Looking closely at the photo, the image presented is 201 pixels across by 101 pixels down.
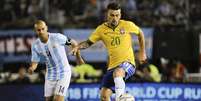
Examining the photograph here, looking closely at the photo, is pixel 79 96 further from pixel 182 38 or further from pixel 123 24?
pixel 182 38

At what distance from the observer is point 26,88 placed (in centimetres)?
1761

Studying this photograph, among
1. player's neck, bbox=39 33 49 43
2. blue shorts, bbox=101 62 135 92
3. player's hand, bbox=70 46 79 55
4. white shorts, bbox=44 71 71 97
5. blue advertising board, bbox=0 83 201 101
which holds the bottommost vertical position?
blue advertising board, bbox=0 83 201 101

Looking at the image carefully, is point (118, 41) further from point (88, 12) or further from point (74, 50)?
point (88, 12)

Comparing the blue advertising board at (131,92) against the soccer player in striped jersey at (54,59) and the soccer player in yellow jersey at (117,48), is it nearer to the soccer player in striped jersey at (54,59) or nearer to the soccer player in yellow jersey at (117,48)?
the soccer player in striped jersey at (54,59)

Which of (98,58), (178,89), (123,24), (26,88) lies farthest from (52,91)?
(98,58)

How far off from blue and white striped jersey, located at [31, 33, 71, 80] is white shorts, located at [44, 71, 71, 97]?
8 centimetres

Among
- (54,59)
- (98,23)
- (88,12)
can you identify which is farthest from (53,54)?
(88,12)

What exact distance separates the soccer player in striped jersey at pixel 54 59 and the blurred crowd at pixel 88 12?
9.07 meters

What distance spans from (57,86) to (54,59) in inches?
22.2

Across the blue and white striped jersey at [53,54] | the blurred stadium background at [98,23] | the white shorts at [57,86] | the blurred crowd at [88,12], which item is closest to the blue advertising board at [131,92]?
the white shorts at [57,86]

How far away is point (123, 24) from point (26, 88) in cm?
495

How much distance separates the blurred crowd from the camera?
2331 cm

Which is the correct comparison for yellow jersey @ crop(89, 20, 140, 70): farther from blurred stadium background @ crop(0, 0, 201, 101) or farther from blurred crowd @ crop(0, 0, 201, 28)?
blurred crowd @ crop(0, 0, 201, 28)

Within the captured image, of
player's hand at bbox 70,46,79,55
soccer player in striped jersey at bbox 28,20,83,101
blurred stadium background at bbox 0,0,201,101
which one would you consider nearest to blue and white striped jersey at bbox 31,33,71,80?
soccer player in striped jersey at bbox 28,20,83,101
